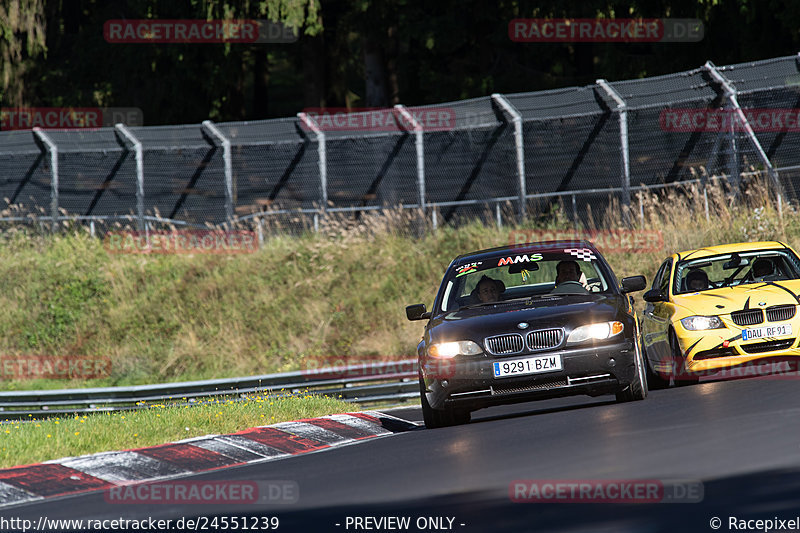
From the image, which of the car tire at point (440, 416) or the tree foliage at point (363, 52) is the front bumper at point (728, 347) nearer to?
the car tire at point (440, 416)

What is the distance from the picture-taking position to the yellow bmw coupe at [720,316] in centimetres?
1178

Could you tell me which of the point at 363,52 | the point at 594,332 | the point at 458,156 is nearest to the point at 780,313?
the point at 594,332

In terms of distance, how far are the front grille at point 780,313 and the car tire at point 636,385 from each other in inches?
66.3

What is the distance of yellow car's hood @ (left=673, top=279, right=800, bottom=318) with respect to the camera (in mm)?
11891

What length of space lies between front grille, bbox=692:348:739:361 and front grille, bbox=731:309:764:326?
28 cm

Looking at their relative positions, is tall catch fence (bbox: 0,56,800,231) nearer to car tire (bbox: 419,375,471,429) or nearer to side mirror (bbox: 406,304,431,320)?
side mirror (bbox: 406,304,431,320)

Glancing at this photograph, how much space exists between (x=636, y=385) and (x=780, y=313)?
201 cm

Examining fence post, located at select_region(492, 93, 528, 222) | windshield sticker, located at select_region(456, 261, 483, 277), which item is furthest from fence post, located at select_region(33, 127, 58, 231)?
windshield sticker, located at select_region(456, 261, 483, 277)

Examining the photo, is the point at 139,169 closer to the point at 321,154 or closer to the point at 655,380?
the point at 321,154

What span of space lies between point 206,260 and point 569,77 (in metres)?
13.9

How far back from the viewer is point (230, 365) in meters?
21.8

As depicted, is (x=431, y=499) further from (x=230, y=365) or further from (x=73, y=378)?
(x=73, y=378)

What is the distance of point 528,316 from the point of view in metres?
10.4

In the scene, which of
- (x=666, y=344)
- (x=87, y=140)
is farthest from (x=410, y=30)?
(x=666, y=344)
